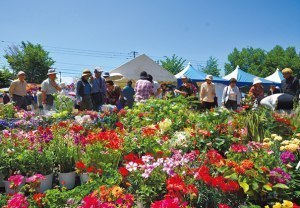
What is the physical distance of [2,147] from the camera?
3121 millimetres

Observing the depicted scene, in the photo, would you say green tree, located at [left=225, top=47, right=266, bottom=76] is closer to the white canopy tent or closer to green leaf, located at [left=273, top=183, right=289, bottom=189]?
the white canopy tent

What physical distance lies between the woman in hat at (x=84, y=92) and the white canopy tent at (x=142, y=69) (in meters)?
7.41

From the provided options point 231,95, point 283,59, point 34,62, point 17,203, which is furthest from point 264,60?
point 17,203

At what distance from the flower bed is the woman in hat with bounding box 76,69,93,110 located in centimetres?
163

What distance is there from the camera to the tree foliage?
58281mm

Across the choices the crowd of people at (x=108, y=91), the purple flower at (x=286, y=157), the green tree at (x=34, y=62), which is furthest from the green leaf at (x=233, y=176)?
the green tree at (x=34, y=62)

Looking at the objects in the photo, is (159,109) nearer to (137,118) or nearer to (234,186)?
(137,118)

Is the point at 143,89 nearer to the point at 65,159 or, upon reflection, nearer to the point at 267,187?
the point at 65,159

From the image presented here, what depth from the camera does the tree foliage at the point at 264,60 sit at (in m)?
58.3

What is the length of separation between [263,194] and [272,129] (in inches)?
84.7

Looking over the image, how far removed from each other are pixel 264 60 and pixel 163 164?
217 ft

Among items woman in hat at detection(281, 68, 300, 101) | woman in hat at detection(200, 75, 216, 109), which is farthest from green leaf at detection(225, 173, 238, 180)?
woman in hat at detection(200, 75, 216, 109)

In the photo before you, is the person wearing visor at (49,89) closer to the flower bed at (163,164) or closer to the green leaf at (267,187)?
the flower bed at (163,164)

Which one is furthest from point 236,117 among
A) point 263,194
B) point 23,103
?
point 23,103
